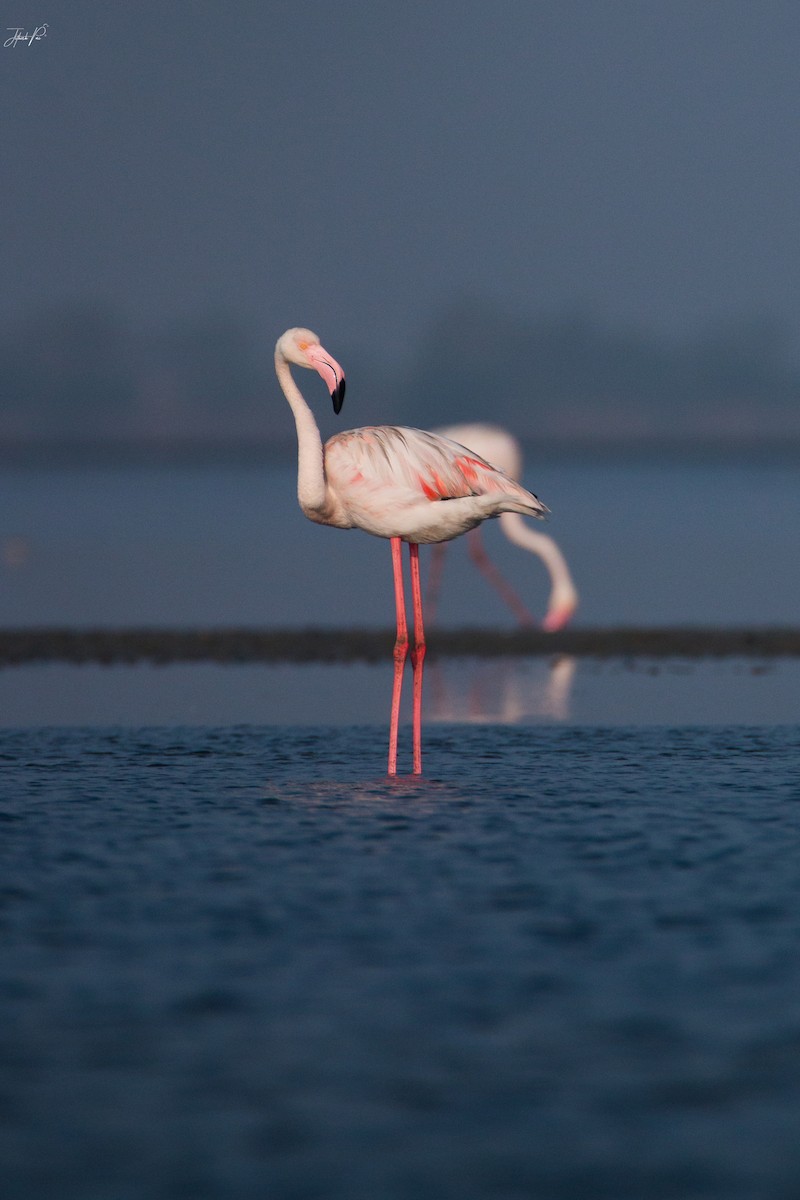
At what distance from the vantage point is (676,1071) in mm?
4738

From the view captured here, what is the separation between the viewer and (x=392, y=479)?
10383mm

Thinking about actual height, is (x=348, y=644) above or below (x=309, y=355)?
below

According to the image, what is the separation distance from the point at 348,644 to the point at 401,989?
40.4ft

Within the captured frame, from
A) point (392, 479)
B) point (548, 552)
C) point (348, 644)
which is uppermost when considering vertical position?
point (392, 479)

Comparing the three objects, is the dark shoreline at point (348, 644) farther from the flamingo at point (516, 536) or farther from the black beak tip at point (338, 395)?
the black beak tip at point (338, 395)

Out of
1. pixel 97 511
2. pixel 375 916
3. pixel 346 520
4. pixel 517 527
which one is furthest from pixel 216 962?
pixel 97 511

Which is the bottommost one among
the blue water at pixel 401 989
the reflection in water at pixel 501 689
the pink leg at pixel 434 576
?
the blue water at pixel 401 989

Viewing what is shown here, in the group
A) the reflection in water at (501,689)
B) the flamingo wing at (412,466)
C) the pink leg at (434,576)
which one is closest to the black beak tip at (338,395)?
the flamingo wing at (412,466)

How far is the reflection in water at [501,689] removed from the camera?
1272 centimetres

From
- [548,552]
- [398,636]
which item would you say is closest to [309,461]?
[398,636]

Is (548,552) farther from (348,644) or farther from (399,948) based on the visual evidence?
(399,948)

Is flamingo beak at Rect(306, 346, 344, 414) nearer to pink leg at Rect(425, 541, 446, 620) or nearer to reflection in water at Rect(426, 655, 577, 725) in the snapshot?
reflection in water at Rect(426, 655, 577, 725)

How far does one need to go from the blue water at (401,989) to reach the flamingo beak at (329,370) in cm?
228

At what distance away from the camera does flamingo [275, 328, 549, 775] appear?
34.1 feet
